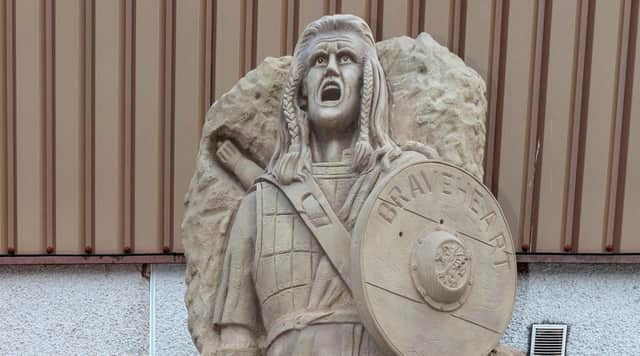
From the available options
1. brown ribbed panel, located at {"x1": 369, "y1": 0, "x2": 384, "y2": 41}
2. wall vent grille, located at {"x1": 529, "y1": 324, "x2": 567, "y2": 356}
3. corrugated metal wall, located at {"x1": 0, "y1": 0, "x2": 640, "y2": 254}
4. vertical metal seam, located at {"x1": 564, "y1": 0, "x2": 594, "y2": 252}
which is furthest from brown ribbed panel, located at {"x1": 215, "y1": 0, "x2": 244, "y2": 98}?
wall vent grille, located at {"x1": 529, "y1": 324, "x2": 567, "y2": 356}

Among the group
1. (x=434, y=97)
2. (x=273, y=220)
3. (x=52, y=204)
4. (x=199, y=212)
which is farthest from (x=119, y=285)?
(x=434, y=97)

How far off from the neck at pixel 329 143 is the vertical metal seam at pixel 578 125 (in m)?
1.70

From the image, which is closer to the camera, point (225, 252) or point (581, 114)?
point (225, 252)

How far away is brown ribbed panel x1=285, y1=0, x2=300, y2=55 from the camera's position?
3893 millimetres

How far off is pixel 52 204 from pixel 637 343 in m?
3.51

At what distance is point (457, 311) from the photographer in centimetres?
234

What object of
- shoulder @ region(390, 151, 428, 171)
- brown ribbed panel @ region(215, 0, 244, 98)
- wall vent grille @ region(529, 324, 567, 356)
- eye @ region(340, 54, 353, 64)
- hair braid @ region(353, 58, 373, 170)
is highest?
brown ribbed panel @ region(215, 0, 244, 98)

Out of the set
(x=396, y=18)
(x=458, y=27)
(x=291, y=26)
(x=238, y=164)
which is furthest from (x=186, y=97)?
(x=458, y=27)

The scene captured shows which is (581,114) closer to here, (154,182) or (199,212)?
(199,212)

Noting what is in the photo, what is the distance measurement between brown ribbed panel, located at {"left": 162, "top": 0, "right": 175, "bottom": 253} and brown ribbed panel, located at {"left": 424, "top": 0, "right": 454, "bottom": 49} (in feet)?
4.83

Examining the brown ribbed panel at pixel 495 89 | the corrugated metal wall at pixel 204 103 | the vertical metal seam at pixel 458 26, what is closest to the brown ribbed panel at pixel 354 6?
the corrugated metal wall at pixel 204 103

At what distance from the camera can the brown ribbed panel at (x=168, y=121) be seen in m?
3.96

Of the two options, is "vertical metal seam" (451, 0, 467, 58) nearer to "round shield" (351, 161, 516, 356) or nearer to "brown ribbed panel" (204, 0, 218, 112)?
"brown ribbed panel" (204, 0, 218, 112)

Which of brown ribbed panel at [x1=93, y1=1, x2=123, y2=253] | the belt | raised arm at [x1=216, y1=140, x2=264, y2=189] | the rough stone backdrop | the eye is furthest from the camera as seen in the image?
brown ribbed panel at [x1=93, y1=1, x2=123, y2=253]
